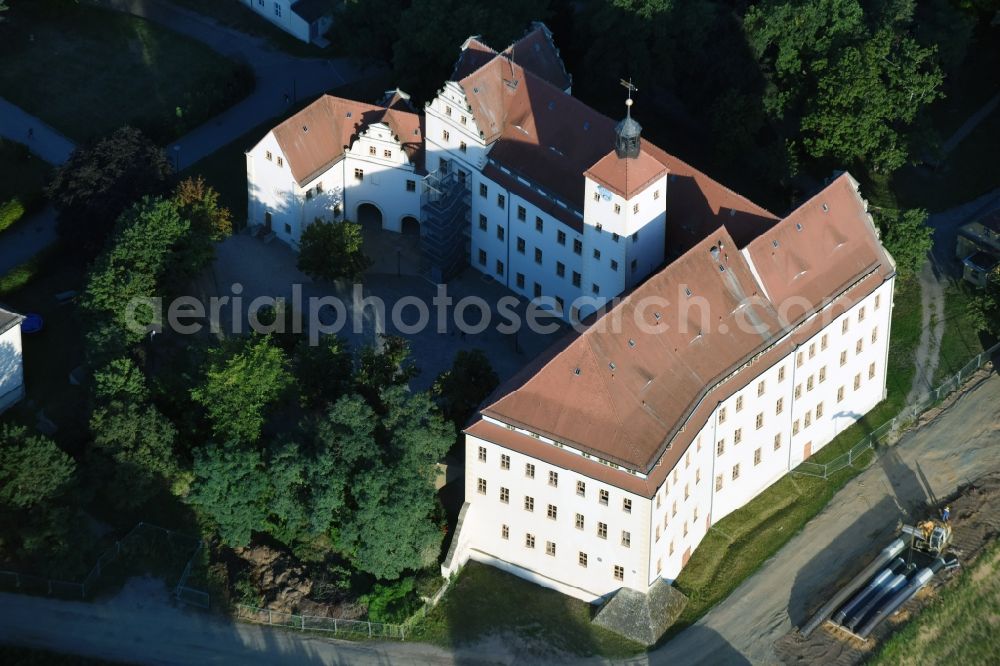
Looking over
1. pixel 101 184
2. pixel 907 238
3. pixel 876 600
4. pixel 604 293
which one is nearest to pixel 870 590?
pixel 876 600

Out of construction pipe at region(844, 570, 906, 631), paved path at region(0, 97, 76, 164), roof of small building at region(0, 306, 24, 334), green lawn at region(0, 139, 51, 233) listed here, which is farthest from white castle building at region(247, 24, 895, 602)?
roof of small building at region(0, 306, 24, 334)

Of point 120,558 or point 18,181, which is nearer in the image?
point 120,558

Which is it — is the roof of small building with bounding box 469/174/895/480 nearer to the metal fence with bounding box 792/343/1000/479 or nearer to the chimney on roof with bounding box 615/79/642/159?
the chimney on roof with bounding box 615/79/642/159

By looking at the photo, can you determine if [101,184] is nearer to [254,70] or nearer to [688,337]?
[254,70]

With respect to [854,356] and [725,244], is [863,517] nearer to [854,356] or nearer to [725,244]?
[854,356]

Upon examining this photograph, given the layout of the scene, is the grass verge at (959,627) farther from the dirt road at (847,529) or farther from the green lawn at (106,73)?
the green lawn at (106,73)

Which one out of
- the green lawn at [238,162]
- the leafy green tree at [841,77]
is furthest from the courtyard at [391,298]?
the leafy green tree at [841,77]
